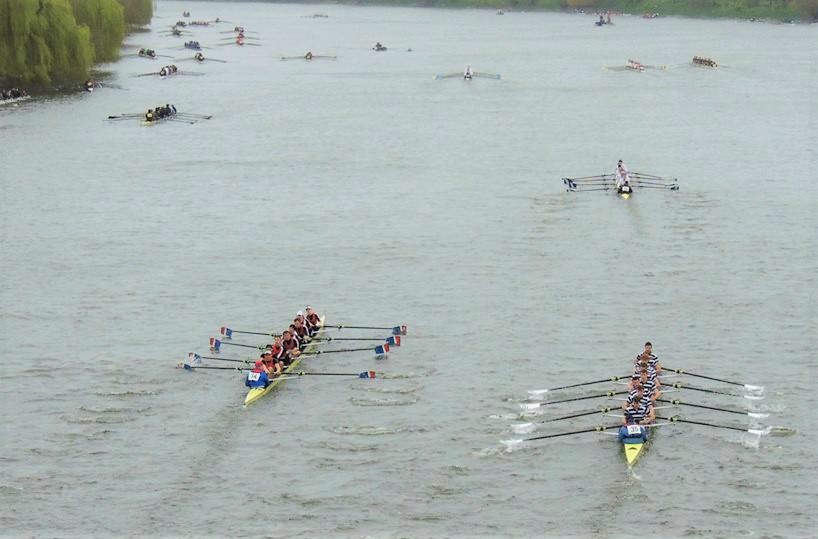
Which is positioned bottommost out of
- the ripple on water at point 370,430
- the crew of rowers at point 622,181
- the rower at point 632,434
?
the ripple on water at point 370,430

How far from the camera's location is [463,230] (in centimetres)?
5738

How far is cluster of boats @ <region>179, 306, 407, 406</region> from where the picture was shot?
3728cm

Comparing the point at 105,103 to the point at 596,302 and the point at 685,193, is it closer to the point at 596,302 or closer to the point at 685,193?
the point at 685,193

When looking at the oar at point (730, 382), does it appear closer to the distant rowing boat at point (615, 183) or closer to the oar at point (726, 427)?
the oar at point (726, 427)

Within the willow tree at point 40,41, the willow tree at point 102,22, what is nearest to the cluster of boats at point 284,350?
the willow tree at point 40,41

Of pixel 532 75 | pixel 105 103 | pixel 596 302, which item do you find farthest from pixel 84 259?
pixel 532 75

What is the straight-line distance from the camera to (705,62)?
12494cm

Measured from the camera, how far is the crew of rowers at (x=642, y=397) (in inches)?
1302

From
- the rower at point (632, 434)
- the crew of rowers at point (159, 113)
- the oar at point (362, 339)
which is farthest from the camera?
the crew of rowers at point (159, 113)

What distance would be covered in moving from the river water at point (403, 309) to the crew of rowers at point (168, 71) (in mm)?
22178

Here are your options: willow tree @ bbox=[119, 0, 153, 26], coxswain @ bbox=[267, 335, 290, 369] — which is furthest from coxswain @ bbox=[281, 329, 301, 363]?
willow tree @ bbox=[119, 0, 153, 26]

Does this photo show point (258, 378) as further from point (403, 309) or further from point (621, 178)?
point (621, 178)

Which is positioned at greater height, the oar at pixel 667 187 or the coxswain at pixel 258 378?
the oar at pixel 667 187

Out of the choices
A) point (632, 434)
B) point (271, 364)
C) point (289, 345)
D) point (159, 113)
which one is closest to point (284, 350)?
point (289, 345)
